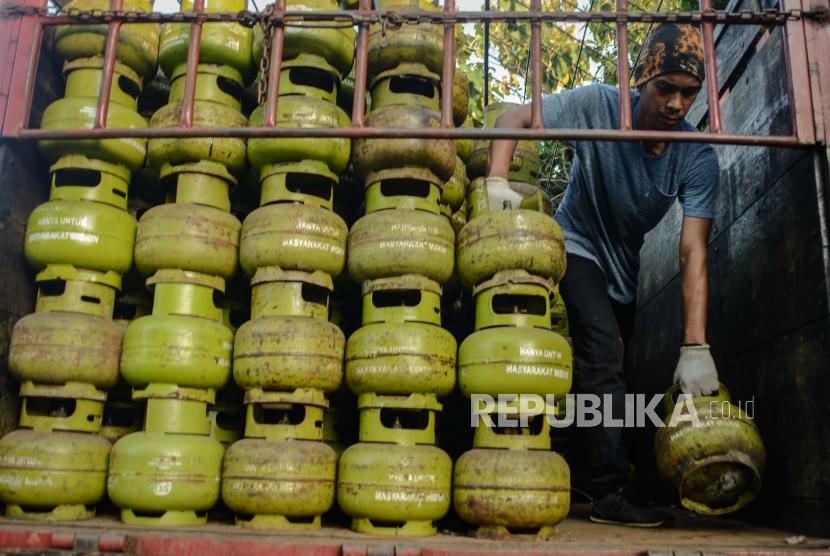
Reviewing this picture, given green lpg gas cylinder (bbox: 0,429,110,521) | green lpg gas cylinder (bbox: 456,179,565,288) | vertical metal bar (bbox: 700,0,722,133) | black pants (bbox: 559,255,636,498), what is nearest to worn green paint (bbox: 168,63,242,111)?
green lpg gas cylinder (bbox: 456,179,565,288)

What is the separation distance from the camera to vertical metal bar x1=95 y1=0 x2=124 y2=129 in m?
2.98

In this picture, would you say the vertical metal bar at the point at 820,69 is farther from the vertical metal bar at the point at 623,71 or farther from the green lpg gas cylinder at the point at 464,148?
the green lpg gas cylinder at the point at 464,148

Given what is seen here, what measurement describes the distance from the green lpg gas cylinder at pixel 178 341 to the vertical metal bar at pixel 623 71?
193cm

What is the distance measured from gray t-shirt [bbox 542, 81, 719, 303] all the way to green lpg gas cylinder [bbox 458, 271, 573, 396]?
0.76 m

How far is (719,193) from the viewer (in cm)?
415

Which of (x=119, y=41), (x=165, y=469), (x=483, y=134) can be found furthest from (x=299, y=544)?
(x=119, y=41)

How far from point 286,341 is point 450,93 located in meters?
1.22

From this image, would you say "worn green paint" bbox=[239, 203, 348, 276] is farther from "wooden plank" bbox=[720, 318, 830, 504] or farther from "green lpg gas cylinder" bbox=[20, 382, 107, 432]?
"wooden plank" bbox=[720, 318, 830, 504]

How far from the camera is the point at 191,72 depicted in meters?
3.02

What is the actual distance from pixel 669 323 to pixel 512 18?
2.78 metres

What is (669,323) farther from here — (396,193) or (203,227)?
(203,227)

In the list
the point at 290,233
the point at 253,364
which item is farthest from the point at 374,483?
the point at 290,233

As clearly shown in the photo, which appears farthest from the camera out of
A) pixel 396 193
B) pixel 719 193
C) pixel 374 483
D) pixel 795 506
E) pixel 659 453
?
pixel 719 193

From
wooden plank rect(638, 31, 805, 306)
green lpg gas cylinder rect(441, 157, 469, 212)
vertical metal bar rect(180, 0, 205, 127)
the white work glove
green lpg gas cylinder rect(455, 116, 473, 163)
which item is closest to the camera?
vertical metal bar rect(180, 0, 205, 127)
